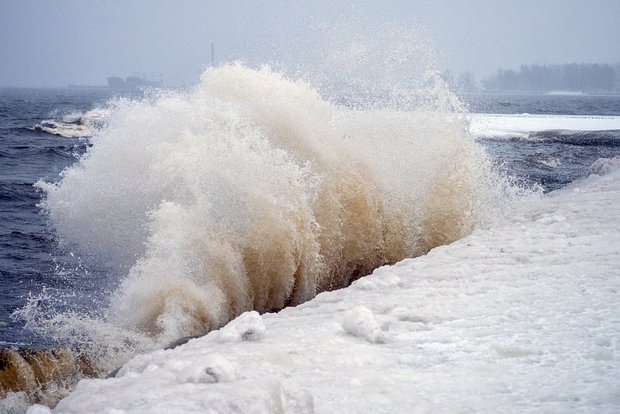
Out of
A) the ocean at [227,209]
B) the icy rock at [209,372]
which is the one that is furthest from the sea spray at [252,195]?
the icy rock at [209,372]

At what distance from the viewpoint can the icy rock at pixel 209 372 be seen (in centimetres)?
263

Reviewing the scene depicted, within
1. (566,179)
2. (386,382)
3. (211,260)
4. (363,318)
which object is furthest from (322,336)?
(566,179)

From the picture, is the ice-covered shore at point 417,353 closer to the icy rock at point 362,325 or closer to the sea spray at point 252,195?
the icy rock at point 362,325

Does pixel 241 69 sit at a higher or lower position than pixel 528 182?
higher

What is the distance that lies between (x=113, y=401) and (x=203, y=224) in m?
Answer: 3.52

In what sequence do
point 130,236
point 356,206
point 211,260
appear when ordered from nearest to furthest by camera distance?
point 211,260
point 130,236
point 356,206

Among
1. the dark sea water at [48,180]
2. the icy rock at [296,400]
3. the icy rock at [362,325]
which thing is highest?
the icy rock at [362,325]

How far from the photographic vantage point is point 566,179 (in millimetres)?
15336

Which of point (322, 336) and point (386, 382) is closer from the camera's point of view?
point (386, 382)

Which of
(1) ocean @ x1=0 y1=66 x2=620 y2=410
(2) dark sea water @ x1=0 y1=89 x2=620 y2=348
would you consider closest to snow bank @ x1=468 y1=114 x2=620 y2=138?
(2) dark sea water @ x1=0 y1=89 x2=620 y2=348

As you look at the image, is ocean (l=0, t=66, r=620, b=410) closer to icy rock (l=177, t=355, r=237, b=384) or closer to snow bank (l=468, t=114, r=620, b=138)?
icy rock (l=177, t=355, r=237, b=384)

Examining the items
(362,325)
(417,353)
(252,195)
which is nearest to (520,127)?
(252,195)

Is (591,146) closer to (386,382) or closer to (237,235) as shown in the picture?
(237,235)

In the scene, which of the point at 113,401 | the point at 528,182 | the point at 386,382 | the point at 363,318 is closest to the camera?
the point at 113,401
